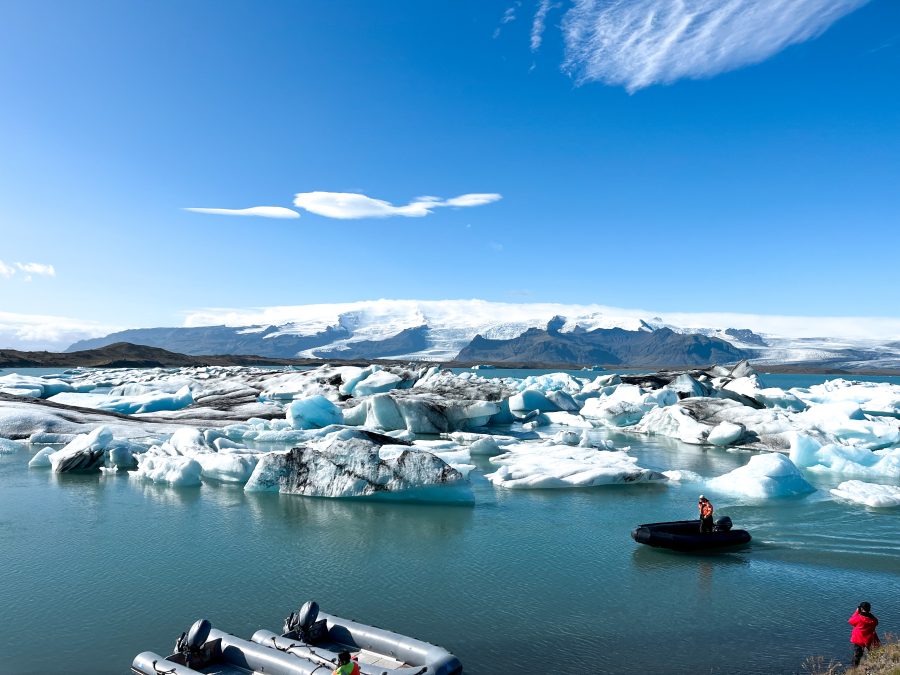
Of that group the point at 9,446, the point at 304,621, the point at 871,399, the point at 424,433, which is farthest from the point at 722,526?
the point at 871,399

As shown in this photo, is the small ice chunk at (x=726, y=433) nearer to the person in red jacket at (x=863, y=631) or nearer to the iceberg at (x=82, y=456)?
the person in red jacket at (x=863, y=631)

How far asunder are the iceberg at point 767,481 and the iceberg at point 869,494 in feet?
2.60

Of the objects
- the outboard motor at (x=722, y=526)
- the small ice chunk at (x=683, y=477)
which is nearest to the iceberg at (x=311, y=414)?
the small ice chunk at (x=683, y=477)

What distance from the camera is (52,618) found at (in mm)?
8219

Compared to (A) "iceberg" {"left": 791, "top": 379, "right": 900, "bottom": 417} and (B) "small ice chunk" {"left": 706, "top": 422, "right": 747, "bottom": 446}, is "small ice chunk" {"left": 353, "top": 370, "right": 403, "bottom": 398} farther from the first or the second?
(A) "iceberg" {"left": 791, "top": 379, "right": 900, "bottom": 417}

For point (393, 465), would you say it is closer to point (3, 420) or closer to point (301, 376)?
point (3, 420)

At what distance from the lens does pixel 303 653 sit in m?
6.55

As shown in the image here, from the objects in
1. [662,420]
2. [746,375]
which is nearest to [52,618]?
[662,420]

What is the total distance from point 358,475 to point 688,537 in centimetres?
675

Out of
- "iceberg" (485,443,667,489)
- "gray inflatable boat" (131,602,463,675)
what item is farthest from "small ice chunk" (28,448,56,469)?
"gray inflatable boat" (131,602,463,675)

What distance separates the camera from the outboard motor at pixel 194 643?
21.6 ft

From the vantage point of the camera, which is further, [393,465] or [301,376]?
[301,376]

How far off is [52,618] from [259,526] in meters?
4.59

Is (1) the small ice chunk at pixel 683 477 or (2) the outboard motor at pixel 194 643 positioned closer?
(2) the outboard motor at pixel 194 643
